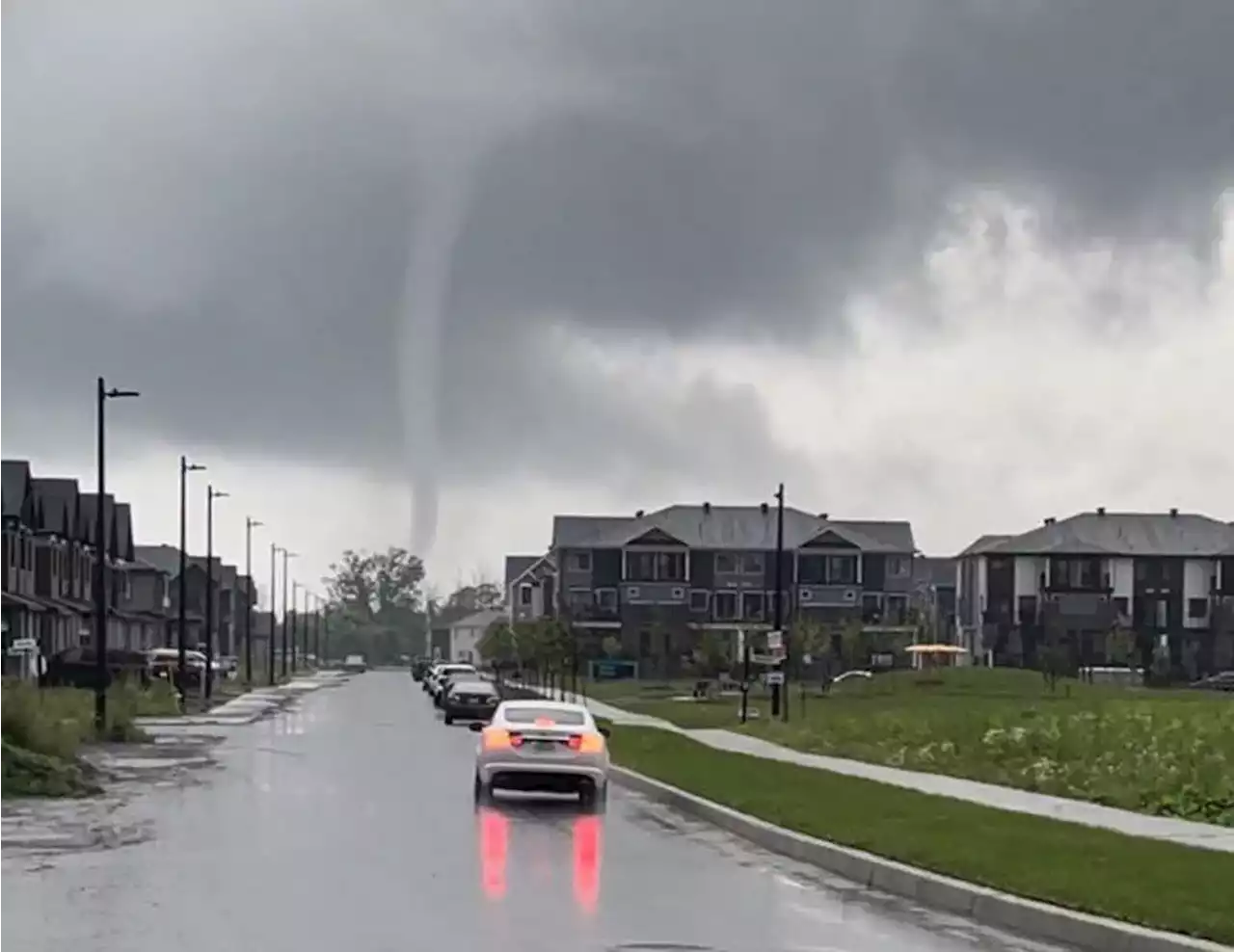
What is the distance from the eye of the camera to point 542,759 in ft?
93.4

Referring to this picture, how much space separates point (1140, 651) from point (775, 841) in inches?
3906

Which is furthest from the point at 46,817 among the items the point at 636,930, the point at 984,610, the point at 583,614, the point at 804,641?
the point at 984,610

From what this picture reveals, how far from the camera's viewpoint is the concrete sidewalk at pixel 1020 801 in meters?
21.6

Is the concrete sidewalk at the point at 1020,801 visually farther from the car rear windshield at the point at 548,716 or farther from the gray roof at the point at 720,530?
the gray roof at the point at 720,530

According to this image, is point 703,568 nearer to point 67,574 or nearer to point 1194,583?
point 1194,583

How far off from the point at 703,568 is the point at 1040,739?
89499 millimetres

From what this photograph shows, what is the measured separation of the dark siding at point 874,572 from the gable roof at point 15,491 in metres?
54.6

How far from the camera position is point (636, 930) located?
1495 cm

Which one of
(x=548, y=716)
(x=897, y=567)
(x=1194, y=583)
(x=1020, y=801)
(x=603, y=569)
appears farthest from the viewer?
(x=897, y=567)

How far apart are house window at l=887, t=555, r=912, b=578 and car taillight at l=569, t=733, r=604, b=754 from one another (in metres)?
99.7

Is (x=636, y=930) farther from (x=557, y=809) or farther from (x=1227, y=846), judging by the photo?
(x=557, y=809)

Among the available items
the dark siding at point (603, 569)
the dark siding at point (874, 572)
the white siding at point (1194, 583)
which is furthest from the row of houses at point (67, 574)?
the white siding at point (1194, 583)

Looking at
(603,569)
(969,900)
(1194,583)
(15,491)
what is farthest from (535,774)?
(1194,583)

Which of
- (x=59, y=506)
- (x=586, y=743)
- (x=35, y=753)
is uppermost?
(x=59, y=506)
